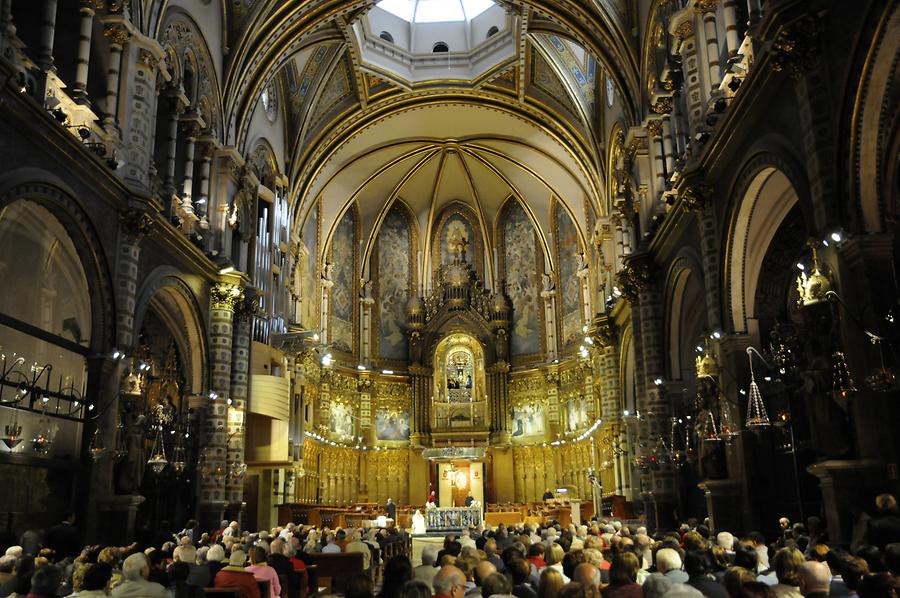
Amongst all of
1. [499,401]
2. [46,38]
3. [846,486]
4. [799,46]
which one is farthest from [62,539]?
[499,401]

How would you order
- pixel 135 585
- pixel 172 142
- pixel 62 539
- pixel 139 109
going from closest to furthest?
pixel 135 585 → pixel 62 539 → pixel 139 109 → pixel 172 142

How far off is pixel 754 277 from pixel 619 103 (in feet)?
37.7

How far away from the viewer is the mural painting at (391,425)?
38.3m

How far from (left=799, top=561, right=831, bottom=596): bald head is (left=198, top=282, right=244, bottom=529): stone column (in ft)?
57.0

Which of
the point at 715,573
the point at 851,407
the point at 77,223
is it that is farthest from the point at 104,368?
the point at 851,407

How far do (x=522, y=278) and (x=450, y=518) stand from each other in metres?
15.9

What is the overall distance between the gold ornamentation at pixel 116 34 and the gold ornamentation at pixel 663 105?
12925 mm

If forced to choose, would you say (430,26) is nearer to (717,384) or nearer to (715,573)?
(717,384)

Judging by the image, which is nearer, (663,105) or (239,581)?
(239,581)

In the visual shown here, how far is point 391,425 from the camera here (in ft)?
127

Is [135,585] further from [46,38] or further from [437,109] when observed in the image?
[437,109]

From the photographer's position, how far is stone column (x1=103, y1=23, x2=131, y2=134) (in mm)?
16750

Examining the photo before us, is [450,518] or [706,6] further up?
[706,6]

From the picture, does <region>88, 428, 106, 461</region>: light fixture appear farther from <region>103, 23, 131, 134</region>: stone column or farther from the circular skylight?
the circular skylight
